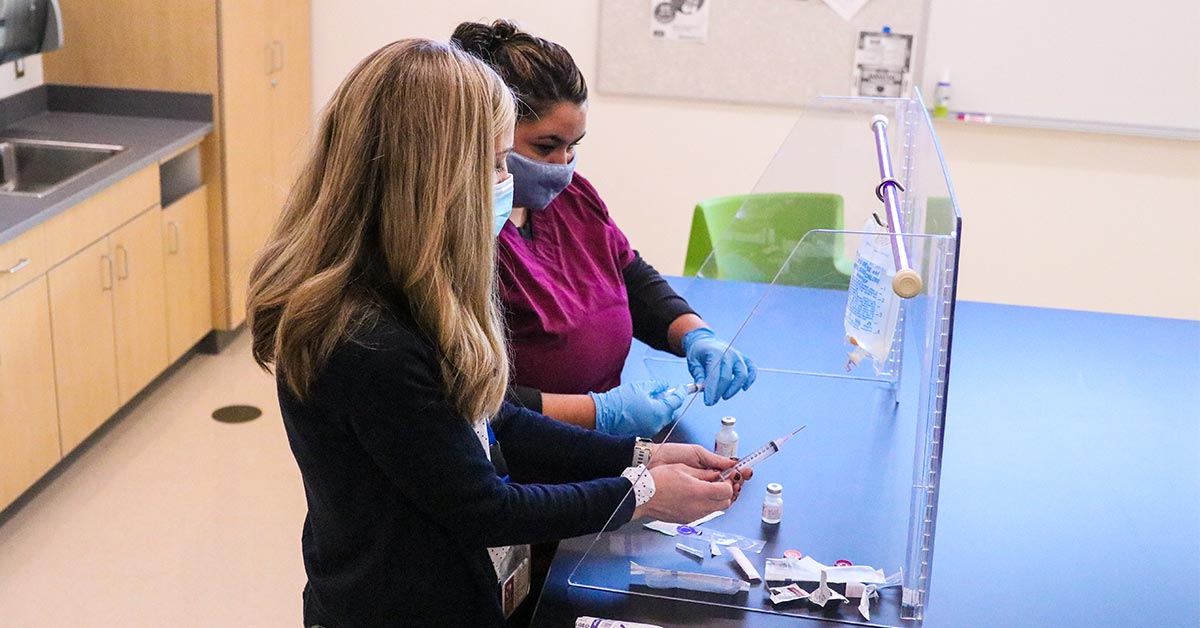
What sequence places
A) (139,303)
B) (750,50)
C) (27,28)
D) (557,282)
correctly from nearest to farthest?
(557,282), (27,28), (139,303), (750,50)

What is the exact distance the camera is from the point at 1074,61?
14.3 feet

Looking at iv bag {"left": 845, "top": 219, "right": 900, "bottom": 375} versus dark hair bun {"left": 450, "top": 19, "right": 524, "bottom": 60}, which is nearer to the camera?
iv bag {"left": 845, "top": 219, "right": 900, "bottom": 375}

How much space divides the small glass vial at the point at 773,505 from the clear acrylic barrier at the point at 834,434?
10 mm

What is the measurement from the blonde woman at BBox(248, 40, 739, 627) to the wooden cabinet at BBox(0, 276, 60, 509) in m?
1.84

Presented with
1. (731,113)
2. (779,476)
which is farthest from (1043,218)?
(779,476)

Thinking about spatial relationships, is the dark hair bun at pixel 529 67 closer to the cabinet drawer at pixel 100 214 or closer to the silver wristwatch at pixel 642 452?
the silver wristwatch at pixel 642 452

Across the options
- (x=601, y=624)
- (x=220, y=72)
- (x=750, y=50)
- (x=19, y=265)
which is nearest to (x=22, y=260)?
(x=19, y=265)

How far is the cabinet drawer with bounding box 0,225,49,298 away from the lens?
2912 millimetres

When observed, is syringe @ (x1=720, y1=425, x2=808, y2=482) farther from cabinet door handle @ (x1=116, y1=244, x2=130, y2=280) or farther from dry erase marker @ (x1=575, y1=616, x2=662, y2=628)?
cabinet door handle @ (x1=116, y1=244, x2=130, y2=280)

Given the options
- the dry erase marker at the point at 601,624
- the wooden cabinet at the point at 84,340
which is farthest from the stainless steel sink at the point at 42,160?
the dry erase marker at the point at 601,624

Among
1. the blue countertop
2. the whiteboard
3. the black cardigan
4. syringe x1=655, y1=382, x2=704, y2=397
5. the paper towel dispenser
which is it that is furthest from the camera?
the whiteboard

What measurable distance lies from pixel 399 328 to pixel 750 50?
11.2 ft

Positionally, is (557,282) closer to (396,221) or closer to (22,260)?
(396,221)

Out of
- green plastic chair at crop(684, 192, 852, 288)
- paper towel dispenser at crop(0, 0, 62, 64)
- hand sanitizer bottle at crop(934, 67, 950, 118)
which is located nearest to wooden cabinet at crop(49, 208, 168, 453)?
paper towel dispenser at crop(0, 0, 62, 64)
